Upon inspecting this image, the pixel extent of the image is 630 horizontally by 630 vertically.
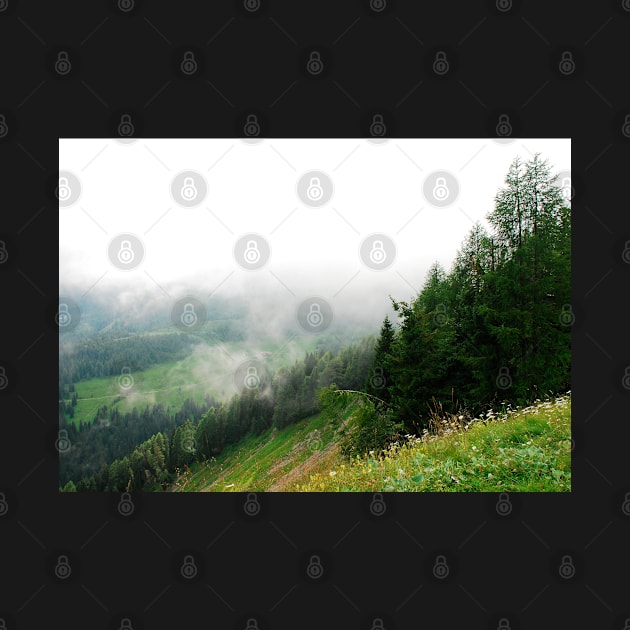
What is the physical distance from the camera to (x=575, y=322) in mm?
4059

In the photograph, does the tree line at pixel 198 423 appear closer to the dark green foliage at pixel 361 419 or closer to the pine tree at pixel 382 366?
the pine tree at pixel 382 366

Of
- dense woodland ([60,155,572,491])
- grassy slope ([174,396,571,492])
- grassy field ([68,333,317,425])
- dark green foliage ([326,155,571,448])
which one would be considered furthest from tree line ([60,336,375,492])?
dark green foliage ([326,155,571,448])

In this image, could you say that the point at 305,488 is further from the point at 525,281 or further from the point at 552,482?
the point at 525,281

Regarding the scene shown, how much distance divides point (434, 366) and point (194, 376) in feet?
12.3

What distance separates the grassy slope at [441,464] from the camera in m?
3.52

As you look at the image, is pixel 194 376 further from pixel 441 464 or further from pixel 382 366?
pixel 441 464

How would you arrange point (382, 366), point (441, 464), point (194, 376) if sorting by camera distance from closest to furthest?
point (441, 464), point (382, 366), point (194, 376)

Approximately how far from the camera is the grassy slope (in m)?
3.52

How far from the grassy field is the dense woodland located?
0.19 m

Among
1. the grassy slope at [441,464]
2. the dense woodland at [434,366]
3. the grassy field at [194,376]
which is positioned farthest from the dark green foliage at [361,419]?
the grassy field at [194,376]

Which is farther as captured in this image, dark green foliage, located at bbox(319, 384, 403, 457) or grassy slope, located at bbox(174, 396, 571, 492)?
dark green foliage, located at bbox(319, 384, 403, 457)

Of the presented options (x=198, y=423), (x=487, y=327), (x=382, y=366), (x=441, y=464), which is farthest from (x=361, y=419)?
(x=198, y=423)

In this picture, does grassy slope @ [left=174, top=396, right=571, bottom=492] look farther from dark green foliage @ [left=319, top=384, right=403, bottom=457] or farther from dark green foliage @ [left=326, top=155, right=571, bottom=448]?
dark green foliage @ [left=326, top=155, right=571, bottom=448]

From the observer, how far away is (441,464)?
12.0 ft
